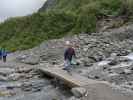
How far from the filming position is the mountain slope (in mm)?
42250

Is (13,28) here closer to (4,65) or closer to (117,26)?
(117,26)

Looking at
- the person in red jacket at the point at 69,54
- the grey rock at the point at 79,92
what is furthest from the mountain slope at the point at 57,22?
the grey rock at the point at 79,92

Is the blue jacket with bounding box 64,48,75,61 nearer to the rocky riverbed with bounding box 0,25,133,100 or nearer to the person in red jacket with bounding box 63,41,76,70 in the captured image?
the person in red jacket with bounding box 63,41,76,70

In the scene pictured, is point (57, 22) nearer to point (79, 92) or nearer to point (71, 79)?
point (71, 79)

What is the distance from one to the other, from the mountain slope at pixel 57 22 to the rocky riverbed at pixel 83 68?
30.0 ft

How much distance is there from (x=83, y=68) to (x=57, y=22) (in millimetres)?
29165

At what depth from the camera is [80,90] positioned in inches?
579

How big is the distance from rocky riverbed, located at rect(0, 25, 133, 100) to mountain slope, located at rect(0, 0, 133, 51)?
9.15 m

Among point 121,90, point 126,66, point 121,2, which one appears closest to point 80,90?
point 121,90

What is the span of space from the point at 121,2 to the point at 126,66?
2506 cm

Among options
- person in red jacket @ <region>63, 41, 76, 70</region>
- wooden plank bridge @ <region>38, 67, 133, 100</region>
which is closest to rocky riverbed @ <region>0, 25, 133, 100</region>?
wooden plank bridge @ <region>38, 67, 133, 100</region>

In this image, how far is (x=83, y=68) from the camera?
887 inches

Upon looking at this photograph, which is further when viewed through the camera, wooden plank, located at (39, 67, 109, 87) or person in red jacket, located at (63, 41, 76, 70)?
person in red jacket, located at (63, 41, 76, 70)

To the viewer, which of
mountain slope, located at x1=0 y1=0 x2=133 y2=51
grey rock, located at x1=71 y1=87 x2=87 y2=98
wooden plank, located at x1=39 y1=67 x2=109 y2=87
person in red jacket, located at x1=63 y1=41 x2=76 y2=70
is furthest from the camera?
mountain slope, located at x1=0 y1=0 x2=133 y2=51
